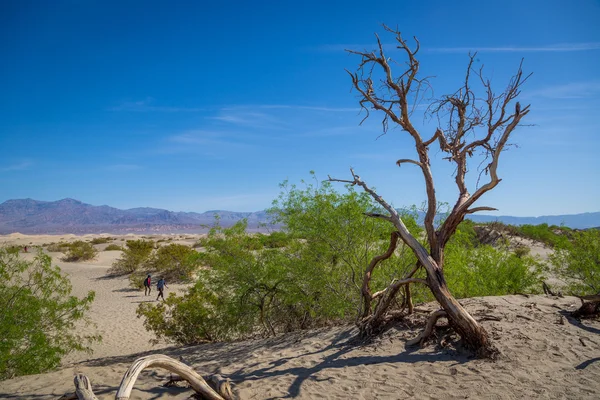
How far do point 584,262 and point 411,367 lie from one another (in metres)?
9.91

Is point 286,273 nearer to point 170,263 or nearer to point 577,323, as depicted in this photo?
point 577,323

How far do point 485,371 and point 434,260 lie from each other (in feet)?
7.05

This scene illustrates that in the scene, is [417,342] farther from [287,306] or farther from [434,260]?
[287,306]

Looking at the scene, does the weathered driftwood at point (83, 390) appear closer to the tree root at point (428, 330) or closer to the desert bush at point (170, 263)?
the tree root at point (428, 330)

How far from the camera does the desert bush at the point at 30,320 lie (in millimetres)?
8969

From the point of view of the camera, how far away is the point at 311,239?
36.4 ft

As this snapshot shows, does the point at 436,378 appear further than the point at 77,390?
Yes

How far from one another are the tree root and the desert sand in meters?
0.15

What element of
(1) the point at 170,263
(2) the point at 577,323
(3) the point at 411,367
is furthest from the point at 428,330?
(1) the point at 170,263

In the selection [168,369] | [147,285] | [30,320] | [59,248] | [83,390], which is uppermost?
[168,369]

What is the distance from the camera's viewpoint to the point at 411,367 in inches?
268

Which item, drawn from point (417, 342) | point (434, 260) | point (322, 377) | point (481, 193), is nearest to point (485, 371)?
point (417, 342)

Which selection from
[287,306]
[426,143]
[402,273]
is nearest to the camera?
[426,143]

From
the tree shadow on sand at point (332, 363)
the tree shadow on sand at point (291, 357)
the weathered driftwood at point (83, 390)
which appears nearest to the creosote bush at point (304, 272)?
the tree shadow on sand at point (291, 357)
